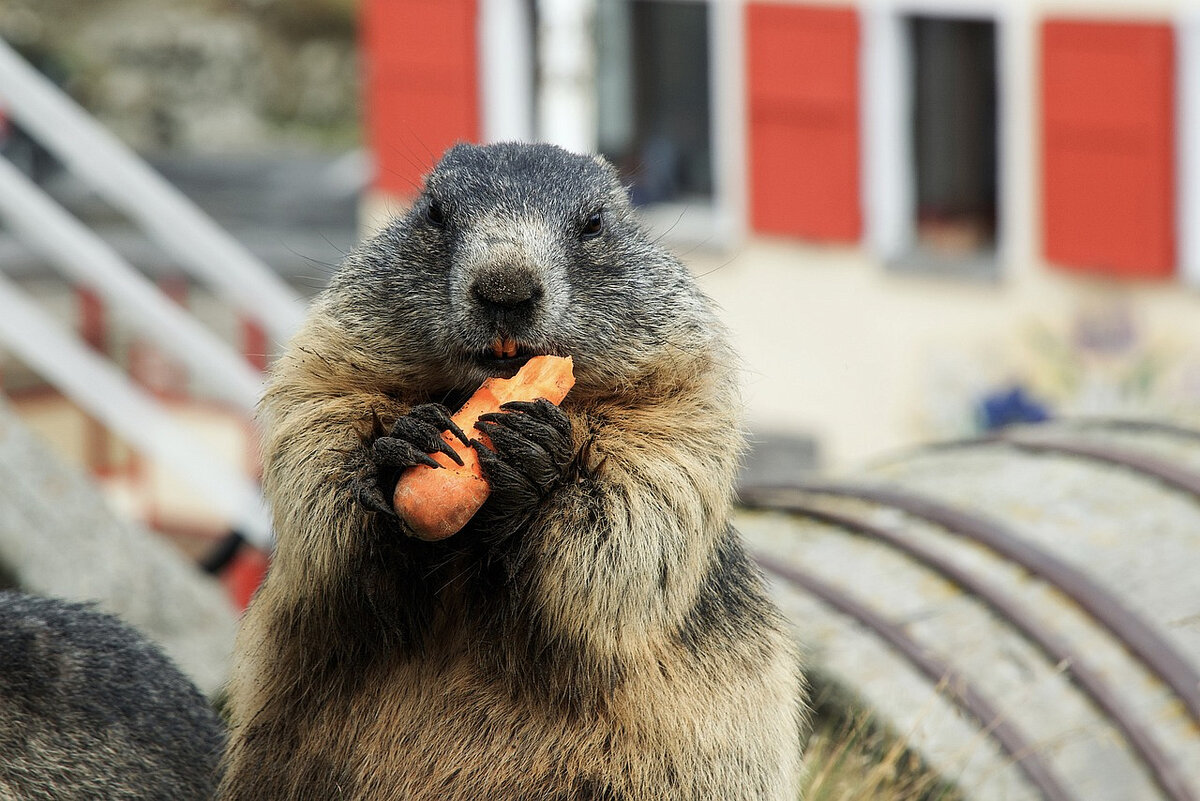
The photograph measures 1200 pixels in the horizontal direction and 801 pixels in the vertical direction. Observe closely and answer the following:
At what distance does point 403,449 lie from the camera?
3547 millimetres

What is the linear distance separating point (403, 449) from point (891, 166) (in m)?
9.66

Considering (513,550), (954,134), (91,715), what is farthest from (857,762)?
(954,134)

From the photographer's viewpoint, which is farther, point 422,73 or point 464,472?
point 422,73

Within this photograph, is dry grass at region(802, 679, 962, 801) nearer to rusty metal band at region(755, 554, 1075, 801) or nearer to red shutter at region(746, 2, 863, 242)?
rusty metal band at region(755, 554, 1075, 801)

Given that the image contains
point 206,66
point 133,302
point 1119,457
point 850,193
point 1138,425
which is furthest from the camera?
point 206,66

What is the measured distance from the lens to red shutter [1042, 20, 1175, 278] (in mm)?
11203

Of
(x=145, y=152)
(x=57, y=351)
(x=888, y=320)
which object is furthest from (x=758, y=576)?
(x=145, y=152)

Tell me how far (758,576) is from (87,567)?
3348mm

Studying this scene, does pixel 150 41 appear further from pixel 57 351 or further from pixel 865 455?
pixel 57 351

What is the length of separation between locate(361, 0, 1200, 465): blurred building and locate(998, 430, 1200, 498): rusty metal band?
4.78 m

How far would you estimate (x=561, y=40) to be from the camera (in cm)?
1429

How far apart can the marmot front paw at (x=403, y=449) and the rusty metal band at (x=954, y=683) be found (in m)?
1.88

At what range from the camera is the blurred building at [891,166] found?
11.5m

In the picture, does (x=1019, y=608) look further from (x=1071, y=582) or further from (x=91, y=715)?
(x=91, y=715)
